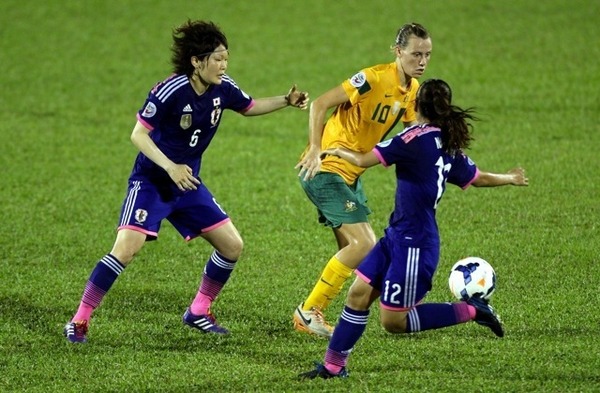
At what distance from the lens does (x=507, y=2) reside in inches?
952

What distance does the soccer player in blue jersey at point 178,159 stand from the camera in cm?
875

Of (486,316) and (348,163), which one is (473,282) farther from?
(348,163)

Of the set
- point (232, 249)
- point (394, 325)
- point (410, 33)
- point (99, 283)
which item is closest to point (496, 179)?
point (394, 325)

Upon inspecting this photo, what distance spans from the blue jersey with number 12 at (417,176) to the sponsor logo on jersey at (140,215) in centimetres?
218

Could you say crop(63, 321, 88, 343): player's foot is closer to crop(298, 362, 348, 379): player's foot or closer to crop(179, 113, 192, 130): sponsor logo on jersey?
crop(179, 113, 192, 130): sponsor logo on jersey

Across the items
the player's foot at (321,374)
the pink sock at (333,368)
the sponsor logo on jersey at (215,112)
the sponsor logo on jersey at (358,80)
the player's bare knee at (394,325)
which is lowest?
the player's foot at (321,374)

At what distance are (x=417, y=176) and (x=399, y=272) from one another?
634 millimetres

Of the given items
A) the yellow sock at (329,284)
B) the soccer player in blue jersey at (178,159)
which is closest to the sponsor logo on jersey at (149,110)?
the soccer player in blue jersey at (178,159)

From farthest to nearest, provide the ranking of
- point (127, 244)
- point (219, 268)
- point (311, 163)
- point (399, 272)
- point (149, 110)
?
point (219, 268) < point (127, 244) < point (149, 110) < point (311, 163) < point (399, 272)

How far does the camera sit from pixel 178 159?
357 inches

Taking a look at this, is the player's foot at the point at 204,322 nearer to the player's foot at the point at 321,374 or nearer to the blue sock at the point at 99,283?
the blue sock at the point at 99,283

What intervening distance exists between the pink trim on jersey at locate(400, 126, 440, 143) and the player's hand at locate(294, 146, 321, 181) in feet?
3.02

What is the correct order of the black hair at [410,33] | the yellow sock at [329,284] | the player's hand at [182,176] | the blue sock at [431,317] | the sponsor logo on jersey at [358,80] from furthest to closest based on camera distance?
1. the yellow sock at [329,284]
2. the sponsor logo on jersey at [358,80]
3. the black hair at [410,33]
4. the player's hand at [182,176]
5. the blue sock at [431,317]

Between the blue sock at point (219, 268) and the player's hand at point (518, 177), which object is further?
the blue sock at point (219, 268)
